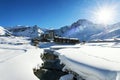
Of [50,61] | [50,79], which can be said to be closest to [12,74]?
[50,79]

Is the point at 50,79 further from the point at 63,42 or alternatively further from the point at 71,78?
the point at 63,42

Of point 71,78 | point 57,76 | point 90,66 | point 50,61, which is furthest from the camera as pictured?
point 50,61

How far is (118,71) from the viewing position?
806 centimetres

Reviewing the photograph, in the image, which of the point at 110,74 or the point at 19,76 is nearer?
the point at 110,74

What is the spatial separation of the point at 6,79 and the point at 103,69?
4137 millimetres

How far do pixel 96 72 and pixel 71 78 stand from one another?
4371 millimetres

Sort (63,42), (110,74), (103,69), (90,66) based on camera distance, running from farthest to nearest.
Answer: (63,42) → (90,66) → (103,69) → (110,74)

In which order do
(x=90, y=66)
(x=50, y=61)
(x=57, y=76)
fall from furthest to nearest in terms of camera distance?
(x=50, y=61) < (x=57, y=76) < (x=90, y=66)

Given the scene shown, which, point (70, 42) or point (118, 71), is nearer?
point (118, 71)

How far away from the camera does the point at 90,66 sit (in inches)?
386

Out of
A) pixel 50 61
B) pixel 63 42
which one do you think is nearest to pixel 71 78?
pixel 50 61

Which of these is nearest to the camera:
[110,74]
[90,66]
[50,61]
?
[110,74]

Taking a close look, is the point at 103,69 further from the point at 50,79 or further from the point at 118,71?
the point at 50,79

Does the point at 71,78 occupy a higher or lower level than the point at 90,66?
lower
